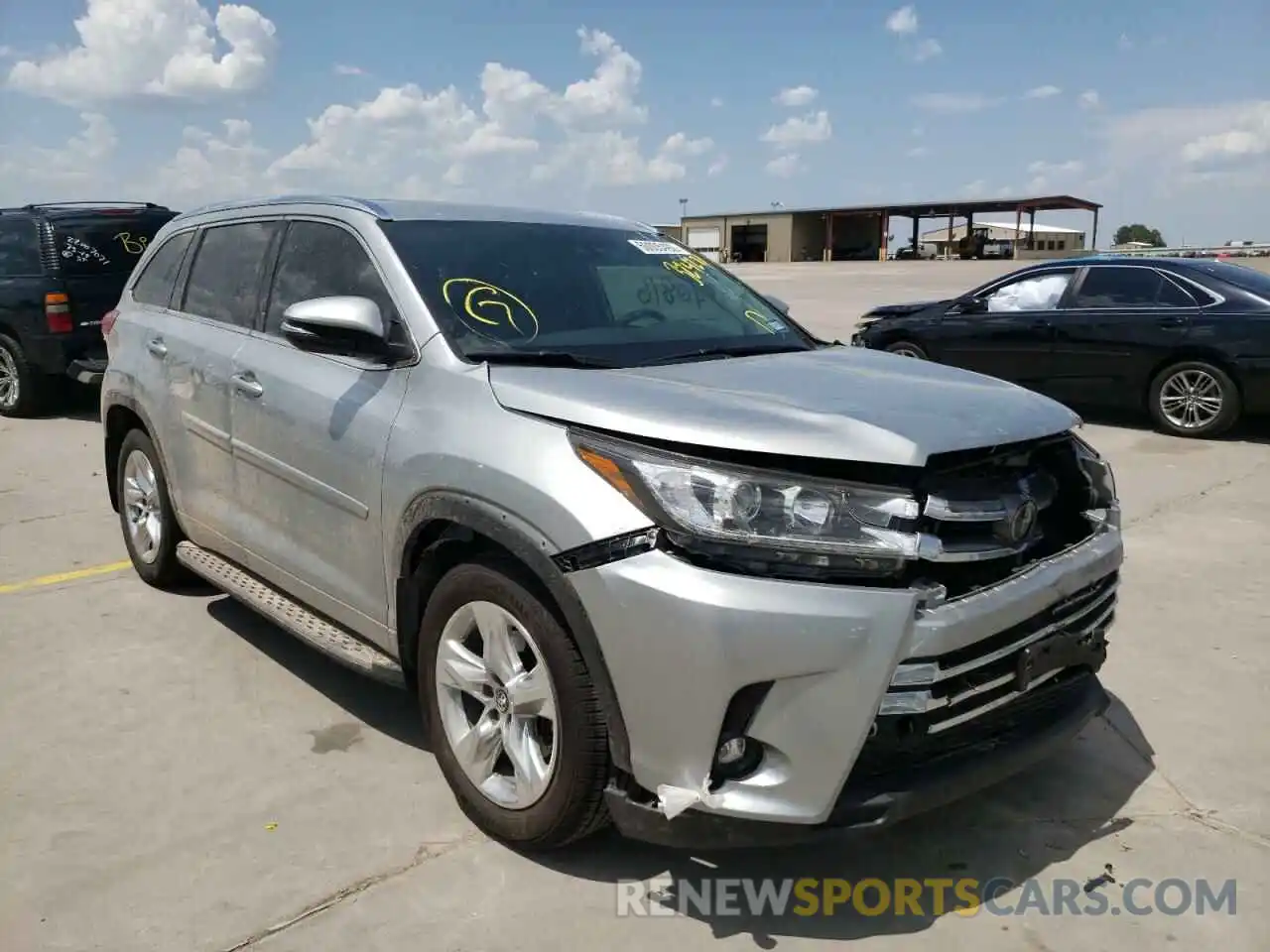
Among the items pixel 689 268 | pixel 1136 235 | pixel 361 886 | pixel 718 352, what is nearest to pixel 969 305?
pixel 689 268

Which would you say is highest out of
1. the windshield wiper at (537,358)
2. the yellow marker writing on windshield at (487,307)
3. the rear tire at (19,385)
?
the yellow marker writing on windshield at (487,307)

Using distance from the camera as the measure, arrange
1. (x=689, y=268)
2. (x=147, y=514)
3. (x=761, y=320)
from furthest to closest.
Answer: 1. (x=147, y=514)
2. (x=689, y=268)
3. (x=761, y=320)

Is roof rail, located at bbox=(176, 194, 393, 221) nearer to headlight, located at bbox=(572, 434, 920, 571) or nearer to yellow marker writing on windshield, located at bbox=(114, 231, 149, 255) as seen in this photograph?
headlight, located at bbox=(572, 434, 920, 571)

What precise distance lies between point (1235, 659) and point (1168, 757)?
108 cm

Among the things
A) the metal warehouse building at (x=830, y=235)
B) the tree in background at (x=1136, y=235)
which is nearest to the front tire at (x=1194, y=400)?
the metal warehouse building at (x=830, y=235)

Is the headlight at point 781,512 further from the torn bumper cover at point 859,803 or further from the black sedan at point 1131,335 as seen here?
the black sedan at point 1131,335

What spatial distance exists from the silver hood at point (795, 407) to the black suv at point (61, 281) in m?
8.16

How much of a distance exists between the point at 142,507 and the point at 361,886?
3.08 meters

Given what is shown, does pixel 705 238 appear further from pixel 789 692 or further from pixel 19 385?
pixel 789 692

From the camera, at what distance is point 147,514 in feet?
17.1

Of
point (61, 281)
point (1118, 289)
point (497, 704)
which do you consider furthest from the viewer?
point (61, 281)

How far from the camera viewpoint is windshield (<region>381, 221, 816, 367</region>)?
11.0 ft

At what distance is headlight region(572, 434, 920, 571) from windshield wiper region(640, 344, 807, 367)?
0.87 meters

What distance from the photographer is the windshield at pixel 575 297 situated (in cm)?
336
